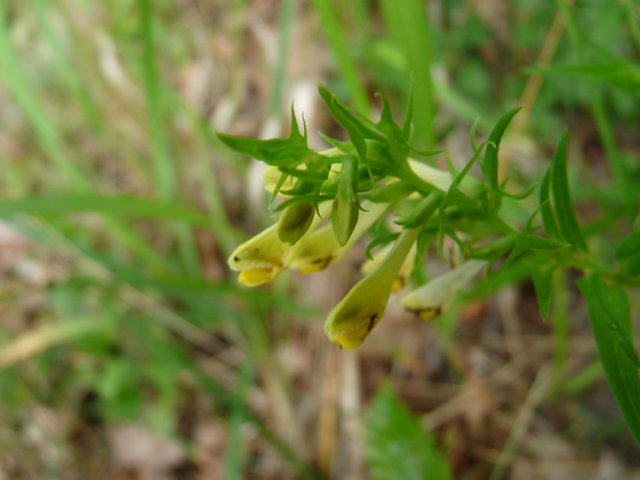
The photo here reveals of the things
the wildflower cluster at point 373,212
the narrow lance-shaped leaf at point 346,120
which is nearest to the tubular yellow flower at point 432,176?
the wildflower cluster at point 373,212

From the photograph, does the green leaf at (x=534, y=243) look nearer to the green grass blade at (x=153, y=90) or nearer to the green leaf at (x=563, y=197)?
the green leaf at (x=563, y=197)

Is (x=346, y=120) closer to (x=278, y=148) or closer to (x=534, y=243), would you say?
(x=278, y=148)

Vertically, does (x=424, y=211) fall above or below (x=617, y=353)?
above

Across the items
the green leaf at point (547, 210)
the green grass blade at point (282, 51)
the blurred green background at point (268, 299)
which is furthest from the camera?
the green grass blade at point (282, 51)

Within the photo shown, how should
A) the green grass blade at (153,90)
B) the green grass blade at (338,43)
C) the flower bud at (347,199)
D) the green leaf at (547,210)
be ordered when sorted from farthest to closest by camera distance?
the green grass blade at (153,90) < the green grass blade at (338,43) < the green leaf at (547,210) < the flower bud at (347,199)

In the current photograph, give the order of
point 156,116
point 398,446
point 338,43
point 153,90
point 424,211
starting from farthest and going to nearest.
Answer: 1. point 156,116
2. point 153,90
3. point 398,446
4. point 338,43
5. point 424,211

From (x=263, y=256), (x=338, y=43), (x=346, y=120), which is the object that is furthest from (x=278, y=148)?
(x=338, y=43)

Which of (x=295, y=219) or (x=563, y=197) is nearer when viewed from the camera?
(x=295, y=219)
